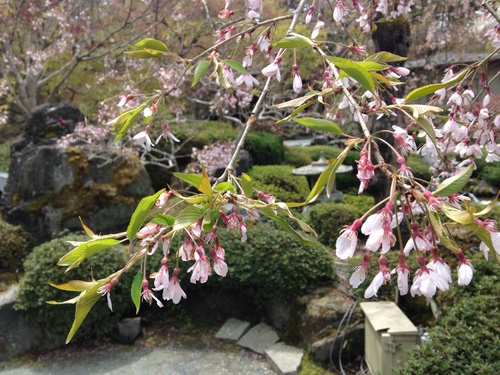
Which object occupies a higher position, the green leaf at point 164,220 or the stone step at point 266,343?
the green leaf at point 164,220

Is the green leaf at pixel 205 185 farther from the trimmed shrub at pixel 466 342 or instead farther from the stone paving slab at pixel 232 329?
the stone paving slab at pixel 232 329

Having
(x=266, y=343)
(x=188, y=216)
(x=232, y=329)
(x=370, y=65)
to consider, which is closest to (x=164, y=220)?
(x=188, y=216)

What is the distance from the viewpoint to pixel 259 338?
4.42 metres

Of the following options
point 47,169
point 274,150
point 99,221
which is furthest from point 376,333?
point 274,150

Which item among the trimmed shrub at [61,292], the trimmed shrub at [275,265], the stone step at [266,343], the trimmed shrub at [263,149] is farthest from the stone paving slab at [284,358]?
Answer: the trimmed shrub at [263,149]

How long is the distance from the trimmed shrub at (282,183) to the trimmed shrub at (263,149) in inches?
66.1

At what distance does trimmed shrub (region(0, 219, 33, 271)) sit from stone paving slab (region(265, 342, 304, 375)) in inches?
120

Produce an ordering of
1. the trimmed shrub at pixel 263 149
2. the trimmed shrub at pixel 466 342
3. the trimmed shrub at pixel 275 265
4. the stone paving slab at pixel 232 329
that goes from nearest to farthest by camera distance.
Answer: the trimmed shrub at pixel 466 342 < the trimmed shrub at pixel 275 265 < the stone paving slab at pixel 232 329 < the trimmed shrub at pixel 263 149

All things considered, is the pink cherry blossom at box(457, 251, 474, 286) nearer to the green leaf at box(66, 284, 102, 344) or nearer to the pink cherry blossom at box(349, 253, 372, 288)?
the pink cherry blossom at box(349, 253, 372, 288)

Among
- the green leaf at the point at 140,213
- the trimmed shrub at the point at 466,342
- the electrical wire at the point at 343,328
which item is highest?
the green leaf at the point at 140,213

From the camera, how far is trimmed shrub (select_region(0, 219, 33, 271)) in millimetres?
5281

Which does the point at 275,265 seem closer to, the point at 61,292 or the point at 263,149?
the point at 61,292

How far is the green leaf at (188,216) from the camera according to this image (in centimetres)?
89

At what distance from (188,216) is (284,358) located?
3361 mm
